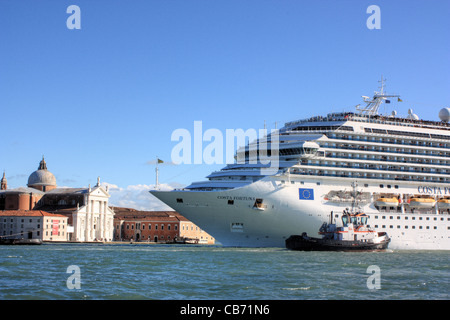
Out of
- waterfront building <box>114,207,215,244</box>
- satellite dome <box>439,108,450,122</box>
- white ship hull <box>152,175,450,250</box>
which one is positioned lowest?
waterfront building <box>114,207,215,244</box>

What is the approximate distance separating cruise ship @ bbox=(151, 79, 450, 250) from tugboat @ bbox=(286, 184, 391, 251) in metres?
1.27

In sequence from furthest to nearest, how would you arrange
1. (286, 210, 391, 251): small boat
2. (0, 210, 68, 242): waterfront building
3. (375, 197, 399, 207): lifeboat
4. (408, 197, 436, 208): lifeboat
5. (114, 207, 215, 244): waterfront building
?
(114, 207, 215, 244): waterfront building < (0, 210, 68, 242): waterfront building < (408, 197, 436, 208): lifeboat < (375, 197, 399, 207): lifeboat < (286, 210, 391, 251): small boat

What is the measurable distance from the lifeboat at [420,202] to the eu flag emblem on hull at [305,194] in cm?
1108

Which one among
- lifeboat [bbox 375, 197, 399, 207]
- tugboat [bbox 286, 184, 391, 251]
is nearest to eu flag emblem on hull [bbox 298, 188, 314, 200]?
tugboat [bbox 286, 184, 391, 251]

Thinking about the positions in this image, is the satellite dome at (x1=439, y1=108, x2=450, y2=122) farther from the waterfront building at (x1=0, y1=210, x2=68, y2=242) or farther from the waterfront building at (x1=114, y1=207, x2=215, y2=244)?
the waterfront building at (x1=0, y1=210, x2=68, y2=242)

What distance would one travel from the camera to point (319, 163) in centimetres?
5641

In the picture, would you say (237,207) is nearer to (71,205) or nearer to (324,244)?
(324,244)

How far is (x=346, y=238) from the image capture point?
53625mm

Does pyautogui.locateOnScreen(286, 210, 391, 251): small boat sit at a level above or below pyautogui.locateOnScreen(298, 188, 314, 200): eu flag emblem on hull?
below

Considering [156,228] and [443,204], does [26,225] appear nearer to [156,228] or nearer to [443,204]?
[156,228]

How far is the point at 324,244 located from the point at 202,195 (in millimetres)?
11062

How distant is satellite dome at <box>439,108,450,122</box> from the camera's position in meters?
69.9
